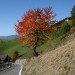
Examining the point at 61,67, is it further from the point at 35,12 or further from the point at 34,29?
the point at 35,12

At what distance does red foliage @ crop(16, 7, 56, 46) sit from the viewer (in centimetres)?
6663

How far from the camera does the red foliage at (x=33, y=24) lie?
66631mm

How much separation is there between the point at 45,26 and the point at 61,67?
56.8 metres

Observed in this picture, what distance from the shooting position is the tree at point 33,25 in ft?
219

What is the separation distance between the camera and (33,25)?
2694 inches

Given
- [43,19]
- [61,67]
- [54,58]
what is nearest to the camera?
[61,67]

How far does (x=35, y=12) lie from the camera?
240 ft

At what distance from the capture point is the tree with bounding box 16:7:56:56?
219 feet

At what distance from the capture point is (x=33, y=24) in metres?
68.5

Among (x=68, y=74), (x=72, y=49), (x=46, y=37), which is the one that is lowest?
(x=68, y=74)

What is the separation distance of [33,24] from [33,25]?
23 centimetres

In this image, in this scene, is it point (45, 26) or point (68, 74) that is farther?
point (45, 26)

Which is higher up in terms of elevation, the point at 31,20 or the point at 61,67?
the point at 31,20

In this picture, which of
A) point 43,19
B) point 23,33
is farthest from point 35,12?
point 23,33
